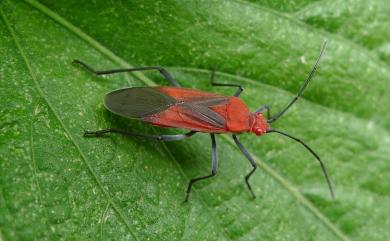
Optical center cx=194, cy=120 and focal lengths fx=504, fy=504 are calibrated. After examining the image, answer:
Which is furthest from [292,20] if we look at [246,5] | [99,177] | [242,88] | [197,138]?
[99,177]

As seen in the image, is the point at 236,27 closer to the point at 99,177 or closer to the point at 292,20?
the point at 292,20

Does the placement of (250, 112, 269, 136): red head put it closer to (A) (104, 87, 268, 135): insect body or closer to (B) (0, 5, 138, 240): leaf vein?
(A) (104, 87, 268, 135): insect body

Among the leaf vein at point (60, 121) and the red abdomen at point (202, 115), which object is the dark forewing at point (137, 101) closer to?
the red abdomen at point (202, 115)

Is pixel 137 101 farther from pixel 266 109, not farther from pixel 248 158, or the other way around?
pixel 266 109

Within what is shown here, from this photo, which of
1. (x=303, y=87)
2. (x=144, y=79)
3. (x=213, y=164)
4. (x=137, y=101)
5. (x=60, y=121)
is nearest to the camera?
(x=60, y=121)

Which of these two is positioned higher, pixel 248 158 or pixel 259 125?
Result: pixel 259 125

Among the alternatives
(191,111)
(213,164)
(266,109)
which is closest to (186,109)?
(191,111)

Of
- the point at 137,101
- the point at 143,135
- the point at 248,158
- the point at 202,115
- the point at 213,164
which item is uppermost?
the point at 137,101

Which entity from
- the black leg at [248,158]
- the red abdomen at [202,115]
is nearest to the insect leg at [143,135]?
the red abdomen at [202,115]
